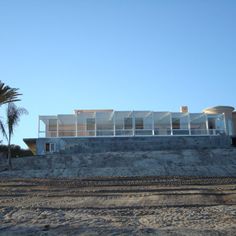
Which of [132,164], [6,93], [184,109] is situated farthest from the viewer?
[184,109]

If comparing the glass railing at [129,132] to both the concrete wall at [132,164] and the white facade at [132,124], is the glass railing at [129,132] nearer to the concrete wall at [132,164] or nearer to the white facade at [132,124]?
the white facade at [132,124]

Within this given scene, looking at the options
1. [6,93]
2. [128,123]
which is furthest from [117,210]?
[128,123]

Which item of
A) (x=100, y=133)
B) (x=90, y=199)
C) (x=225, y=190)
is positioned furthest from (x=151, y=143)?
(x=90, y=199)

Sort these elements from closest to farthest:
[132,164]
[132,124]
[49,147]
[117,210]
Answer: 1. [117,210]
2. [132,164]
3. [49,147]
4. [132,124]

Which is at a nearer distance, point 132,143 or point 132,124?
point 132,143

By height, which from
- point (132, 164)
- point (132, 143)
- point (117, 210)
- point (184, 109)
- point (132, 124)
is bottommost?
point (117, 210)

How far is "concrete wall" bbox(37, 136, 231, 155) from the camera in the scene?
35062 millimetres

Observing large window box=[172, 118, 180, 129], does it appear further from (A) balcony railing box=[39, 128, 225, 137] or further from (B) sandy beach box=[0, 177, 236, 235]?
(B) sandy beach box=[0, 177, 236, 235]

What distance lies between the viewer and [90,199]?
14.1m

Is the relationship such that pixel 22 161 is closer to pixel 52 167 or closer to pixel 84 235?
pixel 52 167

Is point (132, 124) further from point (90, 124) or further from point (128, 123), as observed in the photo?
Answer: point (90, 124)

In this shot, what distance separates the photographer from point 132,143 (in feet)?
118

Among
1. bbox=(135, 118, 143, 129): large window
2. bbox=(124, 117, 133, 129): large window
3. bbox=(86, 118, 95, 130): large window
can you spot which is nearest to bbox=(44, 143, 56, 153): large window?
bbox=(86, 118, 95, 130): large window

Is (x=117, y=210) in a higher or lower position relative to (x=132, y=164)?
lower
